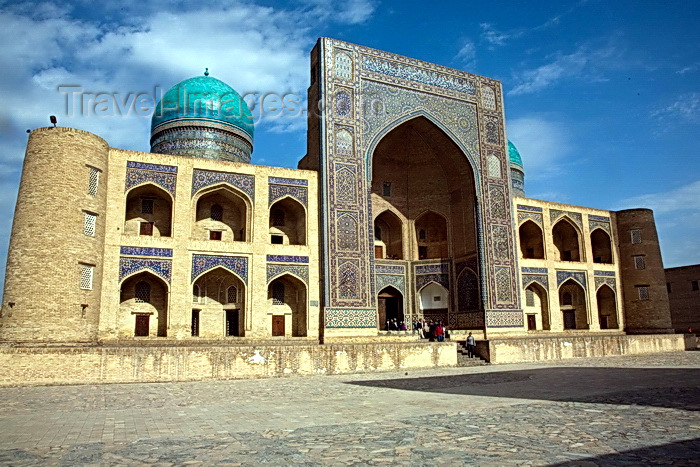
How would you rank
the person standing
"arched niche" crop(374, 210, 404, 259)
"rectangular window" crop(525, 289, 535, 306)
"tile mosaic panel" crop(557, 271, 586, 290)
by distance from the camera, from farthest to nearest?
"tile mosaic panel" crop(557, 271, 586, 290), "rectangular window" crop(525, 289, 535, 306), "arched niche" crop(374, 210, 404, 259), the person standing

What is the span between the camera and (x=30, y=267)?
1323cm

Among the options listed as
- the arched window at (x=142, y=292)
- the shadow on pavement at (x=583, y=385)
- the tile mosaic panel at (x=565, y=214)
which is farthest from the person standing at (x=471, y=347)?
the arched window at (x=142, y=292)

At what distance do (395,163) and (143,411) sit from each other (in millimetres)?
17167

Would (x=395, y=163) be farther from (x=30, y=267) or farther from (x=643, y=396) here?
(x=643, y=396)

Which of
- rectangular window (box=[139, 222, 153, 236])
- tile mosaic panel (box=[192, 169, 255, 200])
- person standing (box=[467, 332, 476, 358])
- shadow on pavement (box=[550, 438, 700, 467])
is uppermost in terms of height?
tile mosaic panel (box=[192, 169, 255, 200])

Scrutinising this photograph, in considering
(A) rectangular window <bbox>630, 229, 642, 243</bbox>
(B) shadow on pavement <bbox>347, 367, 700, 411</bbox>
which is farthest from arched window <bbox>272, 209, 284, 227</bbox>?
(A) rectangular window <bbox>630, 229, 642, 243</bbox>

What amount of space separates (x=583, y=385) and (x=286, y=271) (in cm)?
1027

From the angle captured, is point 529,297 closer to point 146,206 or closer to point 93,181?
point 146,206

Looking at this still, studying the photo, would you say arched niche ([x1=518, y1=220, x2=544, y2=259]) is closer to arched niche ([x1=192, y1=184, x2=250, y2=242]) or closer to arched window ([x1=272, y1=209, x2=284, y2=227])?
arched window ([x1=272, y1=209, x2=284, y2=227])

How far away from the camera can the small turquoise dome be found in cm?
2214

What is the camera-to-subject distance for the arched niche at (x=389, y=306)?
2117 centimetres

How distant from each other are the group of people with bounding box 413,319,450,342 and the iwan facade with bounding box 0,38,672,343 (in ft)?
1.61

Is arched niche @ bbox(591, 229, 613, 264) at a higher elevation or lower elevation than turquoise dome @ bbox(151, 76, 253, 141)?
lower

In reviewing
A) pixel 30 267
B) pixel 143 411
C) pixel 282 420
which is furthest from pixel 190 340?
pixel 282 420
